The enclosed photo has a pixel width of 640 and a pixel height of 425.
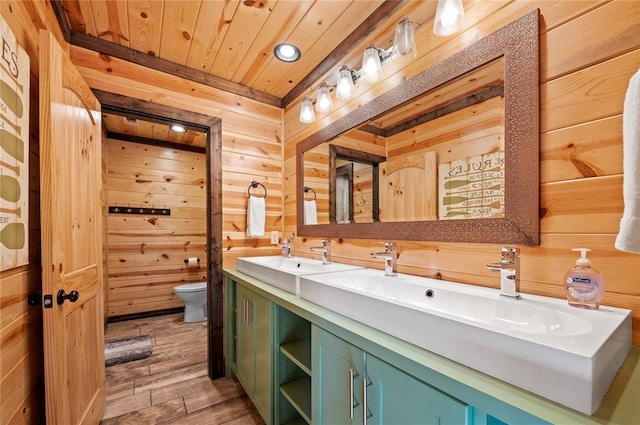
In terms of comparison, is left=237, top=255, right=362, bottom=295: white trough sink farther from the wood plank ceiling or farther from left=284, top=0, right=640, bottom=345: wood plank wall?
the wood plank ceiling

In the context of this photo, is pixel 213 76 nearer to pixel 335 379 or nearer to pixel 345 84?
pixel 345 84

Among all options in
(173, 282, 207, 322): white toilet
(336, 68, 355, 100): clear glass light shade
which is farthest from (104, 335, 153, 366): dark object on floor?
(336, 68, 355, 100): clear glass light shade

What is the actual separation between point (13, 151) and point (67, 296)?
24.9 inches

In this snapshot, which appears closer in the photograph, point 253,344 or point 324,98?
point 253,344

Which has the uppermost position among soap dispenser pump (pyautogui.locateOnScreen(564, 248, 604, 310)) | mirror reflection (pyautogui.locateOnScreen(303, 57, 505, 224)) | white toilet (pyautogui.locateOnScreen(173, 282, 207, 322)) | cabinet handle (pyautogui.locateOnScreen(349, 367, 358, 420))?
mirror reflection (pyautogui.locateOnScreen(303, 57, 505, 224))

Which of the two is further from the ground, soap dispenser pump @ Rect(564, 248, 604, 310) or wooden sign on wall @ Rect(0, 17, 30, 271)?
wooden sign on wall @ Rect(0, 17, 30, 271)

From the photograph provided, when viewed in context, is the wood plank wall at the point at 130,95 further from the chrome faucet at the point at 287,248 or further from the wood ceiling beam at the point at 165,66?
the chrome faucet at the point at 287,248

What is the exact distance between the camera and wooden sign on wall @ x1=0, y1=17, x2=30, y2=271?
35.2 inches

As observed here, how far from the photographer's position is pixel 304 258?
2.15m

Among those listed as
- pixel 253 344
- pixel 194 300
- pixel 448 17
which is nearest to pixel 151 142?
pixel 194 300

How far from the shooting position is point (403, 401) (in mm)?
733

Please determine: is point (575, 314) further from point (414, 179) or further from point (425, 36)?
point (425, 36)

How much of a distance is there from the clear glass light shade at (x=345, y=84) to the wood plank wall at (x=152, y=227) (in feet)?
8.24

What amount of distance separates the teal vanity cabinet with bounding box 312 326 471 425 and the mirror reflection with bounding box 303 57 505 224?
673mm
